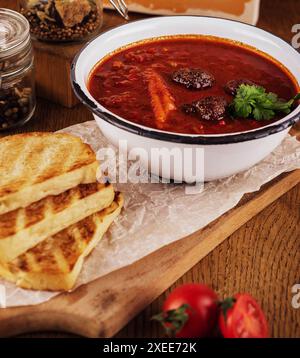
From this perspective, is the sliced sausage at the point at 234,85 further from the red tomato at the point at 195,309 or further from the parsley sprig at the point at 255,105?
the red tomato at the point at 195,309

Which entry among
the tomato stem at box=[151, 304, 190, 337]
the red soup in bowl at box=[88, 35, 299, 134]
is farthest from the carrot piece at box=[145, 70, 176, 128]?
the tomato stem at box=[151, 304, 190, 337]

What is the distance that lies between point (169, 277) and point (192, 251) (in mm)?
160

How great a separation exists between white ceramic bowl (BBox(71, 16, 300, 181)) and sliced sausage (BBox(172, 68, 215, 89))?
44 cm

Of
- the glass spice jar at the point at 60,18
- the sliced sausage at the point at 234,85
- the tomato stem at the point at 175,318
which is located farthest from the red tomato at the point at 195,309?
the glass spice jar at the point at 60,18

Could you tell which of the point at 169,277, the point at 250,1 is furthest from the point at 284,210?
the point at 250,1

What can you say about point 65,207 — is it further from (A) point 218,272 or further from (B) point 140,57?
(B) point 140,57

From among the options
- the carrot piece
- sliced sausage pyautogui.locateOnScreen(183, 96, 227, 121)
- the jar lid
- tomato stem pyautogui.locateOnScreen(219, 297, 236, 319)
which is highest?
sliced sausage pyautogui.locateOnScreen(183, 96, 227, 121)

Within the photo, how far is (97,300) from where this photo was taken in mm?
2531

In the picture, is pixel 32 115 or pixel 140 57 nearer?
pixel 140 57

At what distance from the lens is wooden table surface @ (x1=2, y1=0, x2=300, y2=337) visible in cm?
258

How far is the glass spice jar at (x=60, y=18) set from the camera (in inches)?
146

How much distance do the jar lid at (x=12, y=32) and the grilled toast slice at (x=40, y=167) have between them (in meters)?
0.54

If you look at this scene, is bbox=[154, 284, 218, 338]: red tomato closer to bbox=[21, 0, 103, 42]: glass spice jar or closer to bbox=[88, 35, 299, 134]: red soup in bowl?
bbox=[88, 35, 299, 134]: red soup in bowl

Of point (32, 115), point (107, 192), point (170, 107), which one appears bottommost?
point (32, 115)
